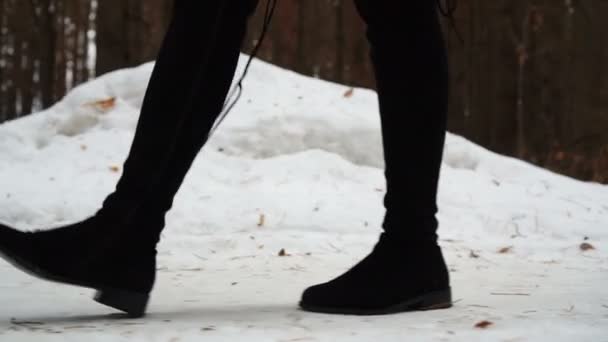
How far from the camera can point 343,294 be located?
3.34 feet

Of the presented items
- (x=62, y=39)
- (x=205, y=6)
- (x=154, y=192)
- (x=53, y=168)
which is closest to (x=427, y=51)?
(x=205, y=6)

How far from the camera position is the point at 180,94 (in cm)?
97

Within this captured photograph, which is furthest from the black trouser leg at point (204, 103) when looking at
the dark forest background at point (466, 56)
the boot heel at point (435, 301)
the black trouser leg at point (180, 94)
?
the dark forest background at point (466, 56)

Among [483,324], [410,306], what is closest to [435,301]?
[410,306]

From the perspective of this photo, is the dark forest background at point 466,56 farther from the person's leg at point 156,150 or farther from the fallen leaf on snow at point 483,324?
the fallen leaf on snow at point 483,324

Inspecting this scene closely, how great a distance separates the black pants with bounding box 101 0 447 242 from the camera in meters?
0.96

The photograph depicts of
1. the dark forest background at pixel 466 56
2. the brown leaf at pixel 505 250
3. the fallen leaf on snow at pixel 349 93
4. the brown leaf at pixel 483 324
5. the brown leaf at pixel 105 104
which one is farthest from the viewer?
the dark forest background at pixel 466 56

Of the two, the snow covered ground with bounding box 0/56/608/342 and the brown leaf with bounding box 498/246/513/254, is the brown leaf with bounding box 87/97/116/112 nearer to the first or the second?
the snow covered ground with bounding box 0/56/608/342

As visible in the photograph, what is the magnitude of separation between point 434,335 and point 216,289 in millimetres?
640

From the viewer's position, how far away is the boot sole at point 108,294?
0.89 meters

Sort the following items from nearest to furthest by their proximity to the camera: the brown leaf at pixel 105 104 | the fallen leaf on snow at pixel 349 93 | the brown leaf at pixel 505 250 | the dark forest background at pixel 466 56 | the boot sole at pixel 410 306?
the boot sole at pixel 410 306 < the brown leaf at pixel 505 250 < the brown leaf at pixel 105 104 < the fallen leaf on snow at pixel 349 93 < the dark forest background at pixel 466 56

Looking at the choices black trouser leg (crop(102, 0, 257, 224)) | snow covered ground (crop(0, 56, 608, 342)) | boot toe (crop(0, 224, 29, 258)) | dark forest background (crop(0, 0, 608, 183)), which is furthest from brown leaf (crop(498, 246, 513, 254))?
dark forest background (crop(0, 0, 608, 183))

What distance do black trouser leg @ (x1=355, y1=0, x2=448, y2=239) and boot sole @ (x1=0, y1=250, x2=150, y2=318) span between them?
0.36 meters

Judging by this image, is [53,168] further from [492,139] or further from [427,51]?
[492,139]
